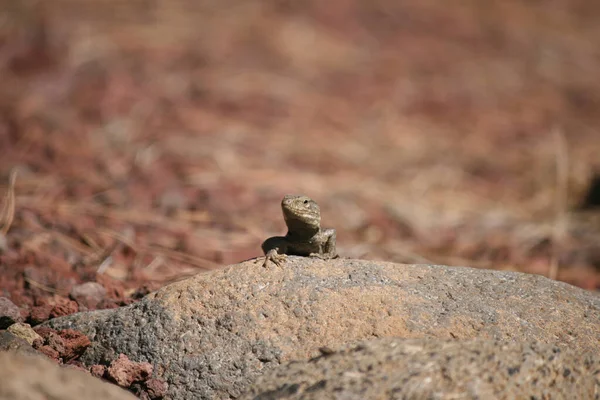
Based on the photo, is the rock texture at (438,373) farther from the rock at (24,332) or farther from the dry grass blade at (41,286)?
the dry grass blade at (41,286)

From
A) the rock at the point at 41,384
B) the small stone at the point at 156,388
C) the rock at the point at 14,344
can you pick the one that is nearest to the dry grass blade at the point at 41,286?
the rock at the point at 14,344

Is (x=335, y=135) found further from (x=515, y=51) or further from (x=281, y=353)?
(x=281, y=353)

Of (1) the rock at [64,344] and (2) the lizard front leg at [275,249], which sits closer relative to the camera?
(1) the rock at [64,344]

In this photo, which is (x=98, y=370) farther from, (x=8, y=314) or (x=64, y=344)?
(x=8, y=314)

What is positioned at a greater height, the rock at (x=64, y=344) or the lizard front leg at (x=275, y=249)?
the lizard front leg at (x=275, y=249)

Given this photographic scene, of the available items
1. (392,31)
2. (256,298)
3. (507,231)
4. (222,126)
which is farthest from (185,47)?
(256,298)

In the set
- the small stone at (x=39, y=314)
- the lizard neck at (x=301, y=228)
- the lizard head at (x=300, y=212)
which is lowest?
the small stone at (x=39, y=314)

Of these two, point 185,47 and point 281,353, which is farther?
point 185,47

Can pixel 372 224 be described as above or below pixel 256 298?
below
